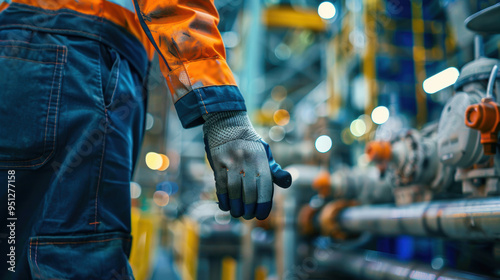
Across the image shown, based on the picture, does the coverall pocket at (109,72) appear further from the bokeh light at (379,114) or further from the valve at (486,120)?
the bokeh light at (379,114)

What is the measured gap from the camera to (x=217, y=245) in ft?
10.4

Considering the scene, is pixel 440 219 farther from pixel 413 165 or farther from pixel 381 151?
pixel 381 151

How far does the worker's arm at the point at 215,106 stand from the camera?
2.76ft

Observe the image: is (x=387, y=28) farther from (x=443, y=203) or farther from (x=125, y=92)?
(x=125, y=92)

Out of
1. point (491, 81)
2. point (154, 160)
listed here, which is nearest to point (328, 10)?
point (491, 81)

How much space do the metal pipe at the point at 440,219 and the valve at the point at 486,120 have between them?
0.50 ft

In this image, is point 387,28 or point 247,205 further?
point 387,28

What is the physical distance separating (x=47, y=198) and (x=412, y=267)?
1298mm

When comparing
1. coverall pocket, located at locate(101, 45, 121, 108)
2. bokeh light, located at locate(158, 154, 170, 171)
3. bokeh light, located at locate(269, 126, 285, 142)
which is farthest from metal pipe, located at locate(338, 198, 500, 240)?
bokeh light, located at locate(158, 154, 170, 171)

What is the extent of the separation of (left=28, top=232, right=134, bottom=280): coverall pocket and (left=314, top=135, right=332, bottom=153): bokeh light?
80.6 inches

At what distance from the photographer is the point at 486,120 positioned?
3.25ft

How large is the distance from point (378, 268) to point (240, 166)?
1201 mm

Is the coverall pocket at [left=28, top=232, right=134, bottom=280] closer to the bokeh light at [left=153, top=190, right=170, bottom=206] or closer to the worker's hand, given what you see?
the worker's hand

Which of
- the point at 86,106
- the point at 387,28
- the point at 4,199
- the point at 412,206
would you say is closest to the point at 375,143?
the point at 412,206
